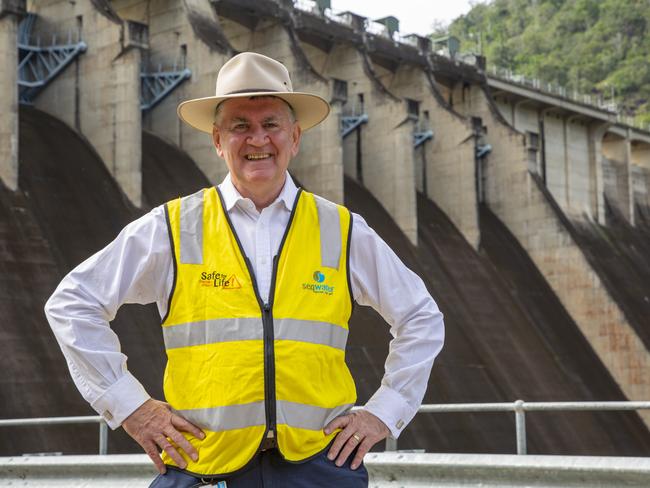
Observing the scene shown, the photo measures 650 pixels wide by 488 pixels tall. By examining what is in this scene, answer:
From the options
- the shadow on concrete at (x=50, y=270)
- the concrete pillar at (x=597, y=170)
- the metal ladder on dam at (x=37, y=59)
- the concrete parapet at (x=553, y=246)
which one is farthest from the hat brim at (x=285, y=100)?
the concrete pillar at (x=597, y=170)

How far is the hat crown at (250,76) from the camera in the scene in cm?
380

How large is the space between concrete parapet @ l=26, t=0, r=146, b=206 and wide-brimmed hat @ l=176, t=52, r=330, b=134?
2195cm

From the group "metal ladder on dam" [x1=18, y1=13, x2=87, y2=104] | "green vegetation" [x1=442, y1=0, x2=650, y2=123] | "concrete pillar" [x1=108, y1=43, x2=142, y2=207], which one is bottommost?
"concrete pillar" [x1=108, y1=43, x2=142, y2=207]

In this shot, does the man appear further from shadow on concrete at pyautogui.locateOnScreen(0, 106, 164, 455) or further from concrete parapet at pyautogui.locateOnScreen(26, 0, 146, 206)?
concrete parapet at pyautogui.locateOnScreen(26, 0, 146, 206)

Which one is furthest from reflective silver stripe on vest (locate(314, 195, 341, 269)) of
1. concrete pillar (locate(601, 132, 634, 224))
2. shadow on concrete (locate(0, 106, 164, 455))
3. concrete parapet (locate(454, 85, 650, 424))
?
concrete pillar (locate(601, 132, 634, 224))

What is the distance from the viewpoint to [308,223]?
3865mm

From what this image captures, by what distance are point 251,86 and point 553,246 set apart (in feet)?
120

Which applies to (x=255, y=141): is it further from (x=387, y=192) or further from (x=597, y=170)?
(x=597, y=170)

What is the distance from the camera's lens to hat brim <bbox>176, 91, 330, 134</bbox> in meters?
3.83

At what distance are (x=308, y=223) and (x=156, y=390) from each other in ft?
58.7

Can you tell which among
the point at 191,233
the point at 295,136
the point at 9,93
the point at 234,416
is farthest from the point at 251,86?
the point at 9,93

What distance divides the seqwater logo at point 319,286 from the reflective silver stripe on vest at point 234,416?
1.30 feet

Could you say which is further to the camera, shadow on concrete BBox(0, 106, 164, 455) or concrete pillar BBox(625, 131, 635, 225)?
concrete pillar BBox(625, 131, 635, 225)

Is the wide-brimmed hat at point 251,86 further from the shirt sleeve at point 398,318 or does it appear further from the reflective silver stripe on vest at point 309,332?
the reflective silver stripe on vest at point 309,332
